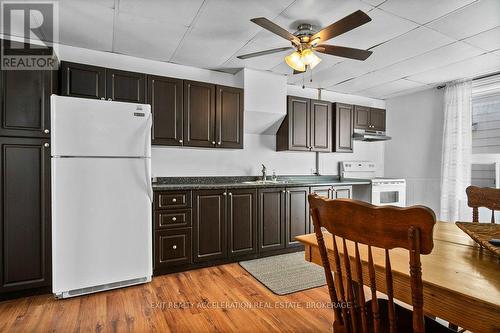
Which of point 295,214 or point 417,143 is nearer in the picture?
point 295,214

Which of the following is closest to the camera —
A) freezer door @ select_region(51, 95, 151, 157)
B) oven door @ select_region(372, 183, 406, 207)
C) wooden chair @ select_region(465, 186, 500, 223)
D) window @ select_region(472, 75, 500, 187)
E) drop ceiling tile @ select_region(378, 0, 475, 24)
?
wooden chair @ select_region(465, 186, 500, 223)

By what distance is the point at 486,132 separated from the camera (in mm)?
3881

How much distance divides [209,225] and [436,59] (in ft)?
10.9

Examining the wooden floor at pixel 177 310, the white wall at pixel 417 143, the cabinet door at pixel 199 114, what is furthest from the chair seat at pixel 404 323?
the white wall at pixel 417 143

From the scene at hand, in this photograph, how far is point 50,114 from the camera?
7.66 ft

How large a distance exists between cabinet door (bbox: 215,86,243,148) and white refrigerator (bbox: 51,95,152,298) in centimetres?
97

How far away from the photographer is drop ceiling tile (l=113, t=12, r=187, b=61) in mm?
2439

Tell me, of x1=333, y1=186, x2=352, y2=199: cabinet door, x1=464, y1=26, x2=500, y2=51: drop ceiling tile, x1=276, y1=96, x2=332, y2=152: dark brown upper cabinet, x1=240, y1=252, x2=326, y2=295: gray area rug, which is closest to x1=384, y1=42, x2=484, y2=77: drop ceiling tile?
x1=464, y1=26, x2=500, y2=51: drop ceiling tile

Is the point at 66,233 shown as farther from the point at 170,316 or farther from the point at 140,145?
the point at 170,316

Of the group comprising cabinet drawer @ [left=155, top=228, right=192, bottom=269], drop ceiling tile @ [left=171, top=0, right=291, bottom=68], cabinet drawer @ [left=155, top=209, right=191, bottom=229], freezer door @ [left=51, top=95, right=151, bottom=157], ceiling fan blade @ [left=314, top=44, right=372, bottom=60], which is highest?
drop ceiling tile @ [left=171, top=0, right=291, bottom=68]

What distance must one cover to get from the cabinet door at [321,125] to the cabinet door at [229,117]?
1227 millimetres

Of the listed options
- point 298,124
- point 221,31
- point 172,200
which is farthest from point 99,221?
point 298,124

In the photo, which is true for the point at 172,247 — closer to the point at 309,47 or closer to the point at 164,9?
the point at 164,9

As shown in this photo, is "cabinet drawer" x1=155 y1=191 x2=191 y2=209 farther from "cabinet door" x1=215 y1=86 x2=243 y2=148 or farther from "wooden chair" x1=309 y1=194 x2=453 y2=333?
"wooden chair" x1=309 y1=194 x2=453 y2=333
